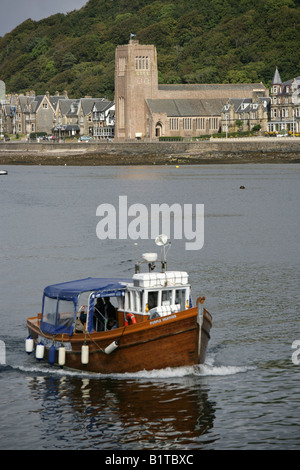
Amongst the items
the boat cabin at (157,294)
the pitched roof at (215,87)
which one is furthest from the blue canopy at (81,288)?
the pitched roof at (215,87)

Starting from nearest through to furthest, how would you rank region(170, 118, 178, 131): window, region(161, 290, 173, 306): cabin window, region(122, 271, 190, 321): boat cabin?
region(122, 271, 190, 321): boat cabin
region(161, 290, 173, 306): cabin window
region(170, 118, 178, 131): window

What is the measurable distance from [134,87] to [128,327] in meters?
169

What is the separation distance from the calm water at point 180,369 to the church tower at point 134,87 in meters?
123

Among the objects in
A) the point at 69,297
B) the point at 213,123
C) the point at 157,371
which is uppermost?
the point at 213,123

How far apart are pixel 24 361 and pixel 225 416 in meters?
7.75

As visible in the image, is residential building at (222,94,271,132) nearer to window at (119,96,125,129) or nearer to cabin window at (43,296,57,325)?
window at (119,96,125,129)

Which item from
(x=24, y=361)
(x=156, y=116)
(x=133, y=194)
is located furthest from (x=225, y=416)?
(x=156, y=116)

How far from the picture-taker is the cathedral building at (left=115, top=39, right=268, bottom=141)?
186 m

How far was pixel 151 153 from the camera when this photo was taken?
164 meters

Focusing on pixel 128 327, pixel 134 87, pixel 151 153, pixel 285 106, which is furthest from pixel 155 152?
pixel 128 327

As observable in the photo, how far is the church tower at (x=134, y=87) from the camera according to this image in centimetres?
18688

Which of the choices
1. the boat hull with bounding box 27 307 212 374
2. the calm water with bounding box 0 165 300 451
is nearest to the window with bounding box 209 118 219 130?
the calm water with bounding box 0 165 300 451

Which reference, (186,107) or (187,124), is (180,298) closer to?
(187,124)
